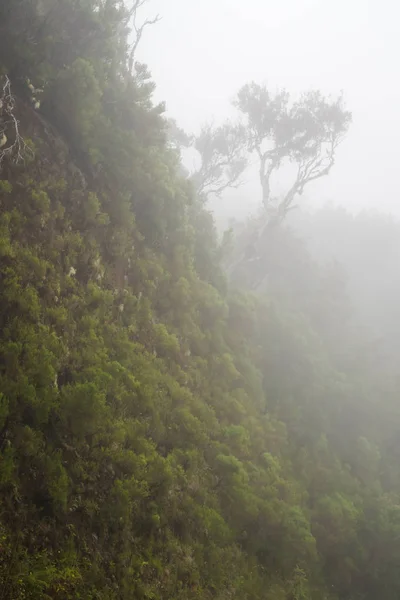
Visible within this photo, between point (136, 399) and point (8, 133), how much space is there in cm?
654

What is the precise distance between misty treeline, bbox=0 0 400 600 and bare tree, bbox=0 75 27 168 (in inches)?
2.3

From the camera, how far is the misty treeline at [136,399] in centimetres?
596

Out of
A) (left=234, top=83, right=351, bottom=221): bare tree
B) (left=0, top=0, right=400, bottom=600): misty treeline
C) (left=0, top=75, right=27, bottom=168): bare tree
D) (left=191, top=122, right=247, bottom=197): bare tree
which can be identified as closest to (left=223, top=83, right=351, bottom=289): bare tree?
(left=234, top=83, right=351, bottom=221): bare tree

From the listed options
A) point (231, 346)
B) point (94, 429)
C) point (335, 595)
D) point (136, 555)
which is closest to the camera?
point (136, 555)

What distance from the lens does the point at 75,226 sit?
9398mm

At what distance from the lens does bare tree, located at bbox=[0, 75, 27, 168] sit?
8.10 meters

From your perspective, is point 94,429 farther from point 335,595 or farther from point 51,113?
point 51,113

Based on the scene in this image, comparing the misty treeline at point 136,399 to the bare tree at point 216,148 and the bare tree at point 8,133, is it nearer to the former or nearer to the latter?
→ the bare tree at point 8,133

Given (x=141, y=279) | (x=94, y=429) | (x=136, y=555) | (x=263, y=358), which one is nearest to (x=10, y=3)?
(x=141, y=279)

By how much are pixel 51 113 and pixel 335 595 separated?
1410 centimetres

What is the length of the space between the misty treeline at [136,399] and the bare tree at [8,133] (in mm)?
59

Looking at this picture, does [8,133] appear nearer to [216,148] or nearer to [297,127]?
[216,148]

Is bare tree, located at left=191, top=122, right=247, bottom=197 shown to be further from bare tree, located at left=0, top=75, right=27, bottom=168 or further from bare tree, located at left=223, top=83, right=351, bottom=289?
bare tree, located at left=0, top=75, right=27, bottom=168

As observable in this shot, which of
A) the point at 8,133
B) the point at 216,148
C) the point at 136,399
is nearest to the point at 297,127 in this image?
the point at 216,148
